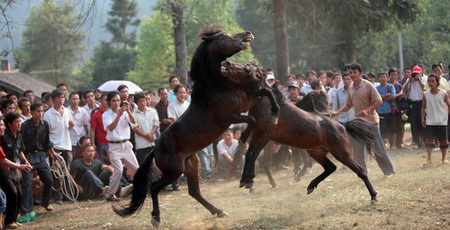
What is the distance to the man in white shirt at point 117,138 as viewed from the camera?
10.9m

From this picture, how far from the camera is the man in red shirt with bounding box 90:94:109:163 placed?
11.8 metres

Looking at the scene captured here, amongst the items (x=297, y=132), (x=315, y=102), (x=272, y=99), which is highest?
(x=272, y=99)

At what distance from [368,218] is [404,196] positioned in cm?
161

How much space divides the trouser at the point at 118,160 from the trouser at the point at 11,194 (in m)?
2.44

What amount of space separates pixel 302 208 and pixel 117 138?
4331 millimetres

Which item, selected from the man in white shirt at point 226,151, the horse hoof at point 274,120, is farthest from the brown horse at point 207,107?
the man in white shirt at point 226,151

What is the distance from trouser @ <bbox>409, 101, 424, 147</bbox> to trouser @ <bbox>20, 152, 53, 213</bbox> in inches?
405

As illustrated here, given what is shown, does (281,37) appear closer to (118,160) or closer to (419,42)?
(118,160)

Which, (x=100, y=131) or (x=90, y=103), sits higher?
(x=90, y=103)

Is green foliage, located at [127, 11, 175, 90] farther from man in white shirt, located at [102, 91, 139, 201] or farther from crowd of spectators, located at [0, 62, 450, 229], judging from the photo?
man in white shirt, located at [102, 91, 139, 201]

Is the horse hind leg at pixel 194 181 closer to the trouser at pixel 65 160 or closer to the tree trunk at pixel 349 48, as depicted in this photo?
the trouser at pixel 65 160

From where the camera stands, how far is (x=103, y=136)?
12031 mm

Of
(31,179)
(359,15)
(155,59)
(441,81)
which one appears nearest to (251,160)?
(31,179)

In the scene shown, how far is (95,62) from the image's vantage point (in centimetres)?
6247
